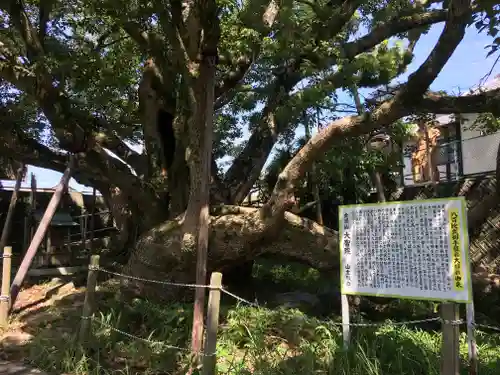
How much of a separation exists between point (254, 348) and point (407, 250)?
230 centimetres

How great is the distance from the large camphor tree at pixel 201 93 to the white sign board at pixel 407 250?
1.64m

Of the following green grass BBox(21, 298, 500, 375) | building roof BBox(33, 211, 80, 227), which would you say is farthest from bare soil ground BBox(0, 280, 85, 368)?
building roof BBox(33, 211, 80, 227)

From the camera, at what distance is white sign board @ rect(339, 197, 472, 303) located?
426 centimetres

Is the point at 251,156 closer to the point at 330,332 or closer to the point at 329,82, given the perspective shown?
the point at 329,82

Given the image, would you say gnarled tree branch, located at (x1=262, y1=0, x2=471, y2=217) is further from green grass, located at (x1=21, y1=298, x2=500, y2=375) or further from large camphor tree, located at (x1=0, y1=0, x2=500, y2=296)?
green grass, located at (x1=21, y1=298, x2=500, y2=375)

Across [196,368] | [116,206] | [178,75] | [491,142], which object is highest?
[178,75]

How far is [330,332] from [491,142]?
7834 millimetres

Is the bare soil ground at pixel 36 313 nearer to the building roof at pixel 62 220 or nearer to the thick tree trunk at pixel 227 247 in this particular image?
the thick tree trunk at pixel 227 247

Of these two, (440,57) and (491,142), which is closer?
(440,57)

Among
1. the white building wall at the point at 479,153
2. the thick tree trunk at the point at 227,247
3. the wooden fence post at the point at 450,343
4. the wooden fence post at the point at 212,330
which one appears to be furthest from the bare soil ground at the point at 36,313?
the white building wall at the point at 479,153

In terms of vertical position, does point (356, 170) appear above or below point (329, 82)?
below

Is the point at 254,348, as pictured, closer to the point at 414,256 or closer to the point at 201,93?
the point at 414,256

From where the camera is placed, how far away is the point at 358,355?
4.99m

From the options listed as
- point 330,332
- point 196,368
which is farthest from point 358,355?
point 196,368
